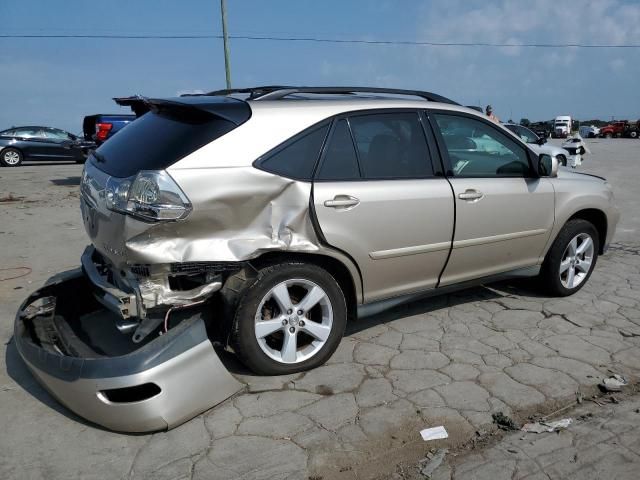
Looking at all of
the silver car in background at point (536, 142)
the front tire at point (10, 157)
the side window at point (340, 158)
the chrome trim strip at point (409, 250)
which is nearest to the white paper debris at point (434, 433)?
the chrome trim strip at point (409, 250)

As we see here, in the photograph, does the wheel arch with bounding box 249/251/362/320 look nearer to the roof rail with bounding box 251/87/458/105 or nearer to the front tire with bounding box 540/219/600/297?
the roof rail with bounding box 251/87/458/105

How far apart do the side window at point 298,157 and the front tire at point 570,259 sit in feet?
8.01

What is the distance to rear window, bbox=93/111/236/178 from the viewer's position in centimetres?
302

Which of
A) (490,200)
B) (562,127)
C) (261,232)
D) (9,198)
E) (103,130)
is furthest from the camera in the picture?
(562,127)

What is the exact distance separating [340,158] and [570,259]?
2.56 m

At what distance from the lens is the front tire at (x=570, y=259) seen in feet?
15.3

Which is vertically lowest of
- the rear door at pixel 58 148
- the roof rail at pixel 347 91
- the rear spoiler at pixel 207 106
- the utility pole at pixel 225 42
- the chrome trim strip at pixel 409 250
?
the chrome trim strip at pixel 409 250

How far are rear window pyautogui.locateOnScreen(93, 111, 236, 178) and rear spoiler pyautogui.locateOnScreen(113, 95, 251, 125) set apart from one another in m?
0.02

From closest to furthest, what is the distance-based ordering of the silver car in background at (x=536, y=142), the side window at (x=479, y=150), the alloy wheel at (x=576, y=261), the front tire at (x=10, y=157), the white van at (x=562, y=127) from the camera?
1. the side window at (x=479, y=150)
2. the alloy wheel at (x=576, y=261)
3. the silver car in background at (x=536, y=142)
4. the front tire at (x=10, y=157)
5. the white van at (x=562, y=127)

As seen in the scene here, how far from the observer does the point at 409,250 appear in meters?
3.69

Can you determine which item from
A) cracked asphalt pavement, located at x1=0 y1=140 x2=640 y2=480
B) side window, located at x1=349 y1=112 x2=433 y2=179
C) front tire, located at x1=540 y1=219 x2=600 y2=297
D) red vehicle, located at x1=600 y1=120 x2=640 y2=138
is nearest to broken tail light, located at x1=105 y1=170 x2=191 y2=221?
cracked asphalt pavement, located at x1=0 y1=140 x2=640 y2=480

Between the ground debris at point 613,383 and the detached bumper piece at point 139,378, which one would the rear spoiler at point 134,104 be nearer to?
the detached bumper piece at point 139,378

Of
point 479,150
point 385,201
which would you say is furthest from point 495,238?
point 385,201

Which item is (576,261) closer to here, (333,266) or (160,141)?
(333,266)
